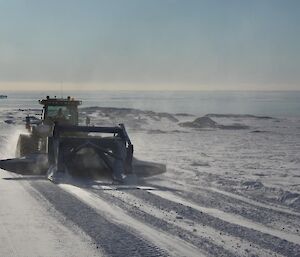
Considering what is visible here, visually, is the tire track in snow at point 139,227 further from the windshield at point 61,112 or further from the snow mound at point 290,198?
the windshield at point 61,112

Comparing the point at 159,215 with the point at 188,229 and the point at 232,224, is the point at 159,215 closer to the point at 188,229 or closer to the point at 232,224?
the point at 188,229

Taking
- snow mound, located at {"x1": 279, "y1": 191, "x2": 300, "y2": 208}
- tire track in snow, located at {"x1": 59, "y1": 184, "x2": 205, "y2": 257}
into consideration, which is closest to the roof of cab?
tire track in snow, located at {"x1": 59, "y1": 184, "x2": 205, "y2": 257}

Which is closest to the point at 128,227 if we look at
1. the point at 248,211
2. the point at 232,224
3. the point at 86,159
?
the point at 232,224

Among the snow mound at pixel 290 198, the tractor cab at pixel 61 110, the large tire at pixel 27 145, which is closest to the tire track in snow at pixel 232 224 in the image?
the snow mound at pixel 290 198

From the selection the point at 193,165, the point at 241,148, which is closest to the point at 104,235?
the point at 193,165

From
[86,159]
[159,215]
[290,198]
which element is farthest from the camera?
[86,159]

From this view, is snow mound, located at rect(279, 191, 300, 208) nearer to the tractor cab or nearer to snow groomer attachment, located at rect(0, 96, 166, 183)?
snow groomer attachment, located at rect(0, 96, 166, 183)

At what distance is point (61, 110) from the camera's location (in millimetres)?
15508

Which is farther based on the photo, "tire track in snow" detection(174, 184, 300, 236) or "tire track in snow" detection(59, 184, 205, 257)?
"tire track in snow" detection(174, 184, 300, 236)

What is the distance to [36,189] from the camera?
9797 mm

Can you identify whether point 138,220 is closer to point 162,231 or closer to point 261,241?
point 162,231

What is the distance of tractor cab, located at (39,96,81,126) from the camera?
50.5 feet

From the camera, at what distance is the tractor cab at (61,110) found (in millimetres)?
15383

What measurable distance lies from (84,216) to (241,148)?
13.9 m
